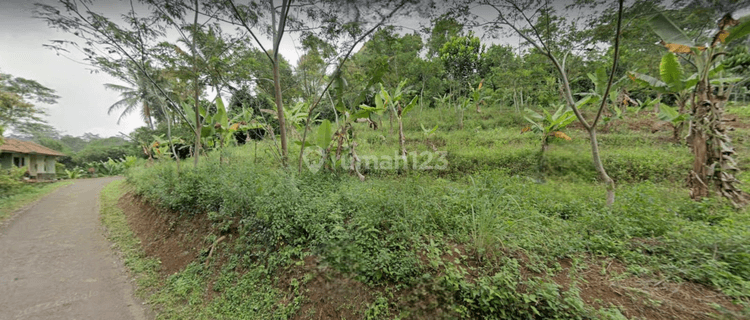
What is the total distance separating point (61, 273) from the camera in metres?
3.08

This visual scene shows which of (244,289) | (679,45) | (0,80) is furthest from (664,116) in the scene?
(0,80)

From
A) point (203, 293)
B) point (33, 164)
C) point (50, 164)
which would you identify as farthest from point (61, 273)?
point (50, 164)

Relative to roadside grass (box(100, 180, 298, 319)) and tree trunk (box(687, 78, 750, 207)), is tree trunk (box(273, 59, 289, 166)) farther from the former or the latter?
tree trunk (box(687, 78, 750, 207))

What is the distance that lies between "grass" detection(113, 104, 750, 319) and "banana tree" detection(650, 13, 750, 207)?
31cm

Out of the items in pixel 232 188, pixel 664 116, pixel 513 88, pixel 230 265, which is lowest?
pixel 230 265

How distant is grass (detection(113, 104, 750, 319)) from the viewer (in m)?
1.68

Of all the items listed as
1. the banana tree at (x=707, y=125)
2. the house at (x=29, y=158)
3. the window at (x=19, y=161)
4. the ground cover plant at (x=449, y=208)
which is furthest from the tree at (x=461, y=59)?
the window at (x=19, y=161)

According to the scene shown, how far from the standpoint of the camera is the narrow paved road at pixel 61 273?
2.45m

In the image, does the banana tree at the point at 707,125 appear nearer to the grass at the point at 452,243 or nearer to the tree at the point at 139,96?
the grass at the point at 452,243

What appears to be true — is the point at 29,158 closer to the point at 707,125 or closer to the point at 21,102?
the point at 21,102

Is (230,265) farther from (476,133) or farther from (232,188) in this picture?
(476,133)

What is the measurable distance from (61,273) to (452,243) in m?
4.89

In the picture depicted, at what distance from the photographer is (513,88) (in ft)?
33.0

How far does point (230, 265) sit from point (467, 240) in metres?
2.64
